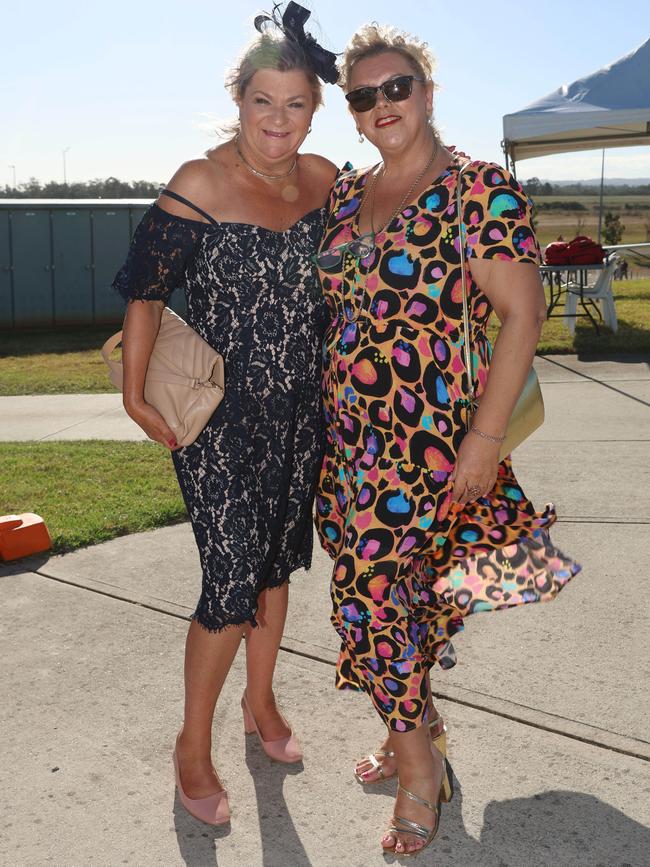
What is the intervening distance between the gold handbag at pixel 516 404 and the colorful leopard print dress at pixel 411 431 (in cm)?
2

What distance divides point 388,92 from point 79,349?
37.2 ft

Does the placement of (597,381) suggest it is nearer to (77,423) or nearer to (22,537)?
(77,423)

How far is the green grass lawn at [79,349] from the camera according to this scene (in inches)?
402

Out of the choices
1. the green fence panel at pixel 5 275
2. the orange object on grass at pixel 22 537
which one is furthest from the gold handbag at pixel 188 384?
the green fence panel at pixel 5 275

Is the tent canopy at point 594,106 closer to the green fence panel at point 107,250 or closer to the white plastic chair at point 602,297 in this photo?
the white plastic chair at point 602,297

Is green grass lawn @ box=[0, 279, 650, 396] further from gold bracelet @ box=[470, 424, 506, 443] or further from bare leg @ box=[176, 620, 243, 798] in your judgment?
gold bracelet @ box=[470, 424, 506, 443]

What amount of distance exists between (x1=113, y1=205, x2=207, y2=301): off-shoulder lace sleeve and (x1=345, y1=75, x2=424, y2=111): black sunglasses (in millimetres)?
509

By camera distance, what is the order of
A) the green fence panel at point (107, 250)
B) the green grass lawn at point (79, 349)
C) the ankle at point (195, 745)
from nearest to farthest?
the ankle at point (195, 745), the green grass lawn at point (79, 349), the green fence panel at point (107, 250)

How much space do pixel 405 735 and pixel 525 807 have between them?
37cm

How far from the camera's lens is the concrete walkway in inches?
101

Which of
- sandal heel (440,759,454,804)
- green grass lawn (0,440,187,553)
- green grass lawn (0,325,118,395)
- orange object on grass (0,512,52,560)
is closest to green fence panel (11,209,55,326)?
green grass lawn (0,325,118,395)

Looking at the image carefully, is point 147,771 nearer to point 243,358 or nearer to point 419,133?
point 243,358

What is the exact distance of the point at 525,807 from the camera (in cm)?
268

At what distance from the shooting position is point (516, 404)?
2.61 metres
